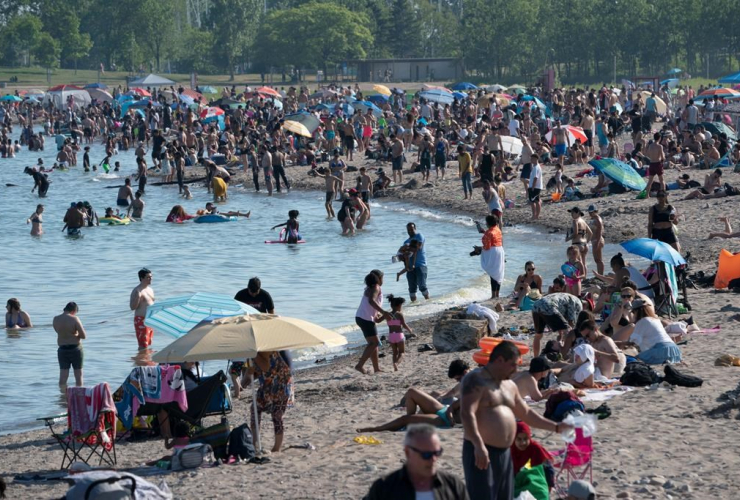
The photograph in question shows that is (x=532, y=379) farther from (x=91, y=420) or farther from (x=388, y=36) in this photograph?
(x=388, y=36)

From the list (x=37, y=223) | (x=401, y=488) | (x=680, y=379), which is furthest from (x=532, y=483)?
(x=37, y=223)

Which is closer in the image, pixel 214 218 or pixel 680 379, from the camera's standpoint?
pixel 680 379

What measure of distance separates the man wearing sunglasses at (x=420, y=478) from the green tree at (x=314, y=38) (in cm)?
8195

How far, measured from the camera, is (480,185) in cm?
2880

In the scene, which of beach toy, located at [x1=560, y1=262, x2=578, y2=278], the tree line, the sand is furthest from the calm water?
the tree line

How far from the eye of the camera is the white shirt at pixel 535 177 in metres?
Result: 23.7

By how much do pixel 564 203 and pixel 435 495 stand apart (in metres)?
21.9

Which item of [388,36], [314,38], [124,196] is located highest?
[388,36]

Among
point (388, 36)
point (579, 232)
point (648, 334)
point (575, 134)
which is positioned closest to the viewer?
point (648, 334)

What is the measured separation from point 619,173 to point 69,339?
14.0 metres

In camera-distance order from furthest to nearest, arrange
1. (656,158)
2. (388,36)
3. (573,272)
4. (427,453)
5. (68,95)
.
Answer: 1. (388,36)
2. (68,95)
3. (656,158)
4. (573,272)
5. (427,453)

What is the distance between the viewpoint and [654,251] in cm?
1355

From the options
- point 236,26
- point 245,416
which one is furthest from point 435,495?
point 236,26

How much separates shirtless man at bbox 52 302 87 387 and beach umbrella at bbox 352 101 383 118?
104 feet
